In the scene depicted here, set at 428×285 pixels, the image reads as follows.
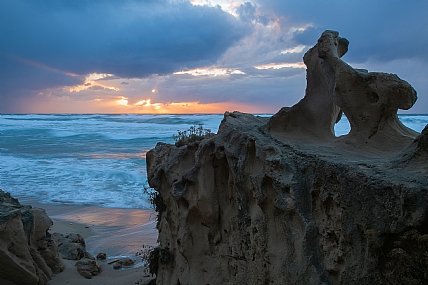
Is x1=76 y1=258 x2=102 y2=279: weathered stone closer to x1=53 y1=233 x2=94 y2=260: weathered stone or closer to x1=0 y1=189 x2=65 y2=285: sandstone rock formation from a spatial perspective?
x1=0 y1=189 x2=65 y2=285: sandstone rock formation

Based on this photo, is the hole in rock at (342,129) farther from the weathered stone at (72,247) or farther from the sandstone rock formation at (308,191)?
the sandstone rock formation at (308,191)

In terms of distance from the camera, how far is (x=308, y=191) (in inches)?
150

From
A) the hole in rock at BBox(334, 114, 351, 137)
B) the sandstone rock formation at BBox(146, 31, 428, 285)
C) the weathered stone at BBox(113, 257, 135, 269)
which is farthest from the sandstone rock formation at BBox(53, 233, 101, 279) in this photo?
the hole in rock at BBox(334, 114, 351, 137)

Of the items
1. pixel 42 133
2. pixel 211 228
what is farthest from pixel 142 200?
pixel 42 133

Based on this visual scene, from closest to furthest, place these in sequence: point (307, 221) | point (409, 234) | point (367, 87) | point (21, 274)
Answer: point (409, 234) < point (307, 221) < point (367, 87) < point (21, 274)

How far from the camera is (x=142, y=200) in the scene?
1375 cm

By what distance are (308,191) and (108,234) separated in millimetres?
7822

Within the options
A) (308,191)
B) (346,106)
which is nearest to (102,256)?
(308,191)

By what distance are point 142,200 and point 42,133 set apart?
3613cm

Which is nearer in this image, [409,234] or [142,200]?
[409,234]

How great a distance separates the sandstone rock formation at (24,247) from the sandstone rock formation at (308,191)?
7.13 ft

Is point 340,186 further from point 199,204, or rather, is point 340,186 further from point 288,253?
point 199,204

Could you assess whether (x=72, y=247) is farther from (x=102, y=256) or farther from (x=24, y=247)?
(x=24, y=247)

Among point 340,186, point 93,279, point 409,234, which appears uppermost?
point 340,186
